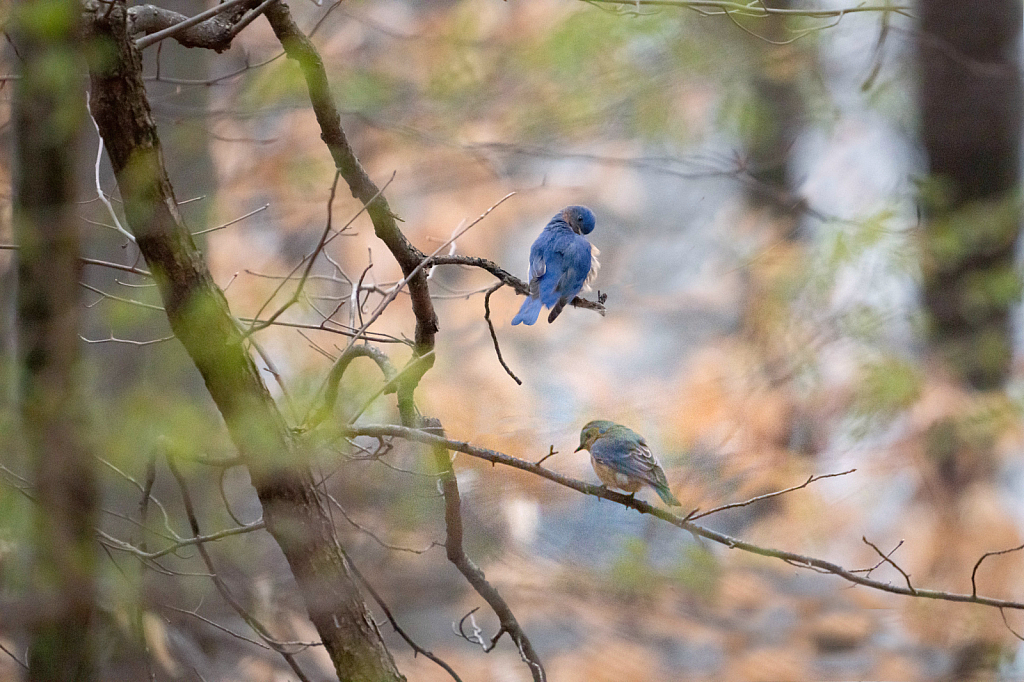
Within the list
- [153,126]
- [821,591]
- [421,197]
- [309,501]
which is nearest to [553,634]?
[821,591]

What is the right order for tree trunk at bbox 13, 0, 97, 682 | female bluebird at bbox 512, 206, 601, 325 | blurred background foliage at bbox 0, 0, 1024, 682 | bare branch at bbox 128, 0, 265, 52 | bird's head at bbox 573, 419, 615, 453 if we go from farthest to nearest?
blurred background foliage at bbox 0, 0, 1024, 682
bird's head at bbox 573, 419, 615, 453
female bluebird at bbox 512, 206, 601, 325
bare branch at bbox 128, 0, 265, 52
tree trunk at bbox 13, 0, 97, 682

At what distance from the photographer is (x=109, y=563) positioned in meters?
0.80

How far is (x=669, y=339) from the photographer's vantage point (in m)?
2.07

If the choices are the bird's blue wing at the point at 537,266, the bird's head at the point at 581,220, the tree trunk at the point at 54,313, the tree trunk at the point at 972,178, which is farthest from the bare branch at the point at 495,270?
the tree trunk at the point at 972,178

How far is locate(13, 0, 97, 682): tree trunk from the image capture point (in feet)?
1.40

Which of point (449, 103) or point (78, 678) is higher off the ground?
point (449, 103)

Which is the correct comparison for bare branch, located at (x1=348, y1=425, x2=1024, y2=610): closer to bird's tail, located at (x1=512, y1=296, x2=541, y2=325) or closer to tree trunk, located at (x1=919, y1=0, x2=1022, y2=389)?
bird's tail, located at (x1=512, y1=296, x2=541, y2=325)

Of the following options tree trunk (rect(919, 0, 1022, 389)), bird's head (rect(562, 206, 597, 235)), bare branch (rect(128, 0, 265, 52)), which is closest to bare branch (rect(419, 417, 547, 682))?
bird's head (rect(562, 206, 597, 235))

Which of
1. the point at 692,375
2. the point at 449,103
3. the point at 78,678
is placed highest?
the point at 449,103

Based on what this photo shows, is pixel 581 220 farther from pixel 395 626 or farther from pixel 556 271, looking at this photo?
pixel 395 626

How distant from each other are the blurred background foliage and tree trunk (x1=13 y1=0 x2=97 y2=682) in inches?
46.1

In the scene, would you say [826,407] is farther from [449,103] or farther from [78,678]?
[78,678]

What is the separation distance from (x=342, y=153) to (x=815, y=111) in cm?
153

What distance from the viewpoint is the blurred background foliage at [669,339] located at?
5.83 feet
